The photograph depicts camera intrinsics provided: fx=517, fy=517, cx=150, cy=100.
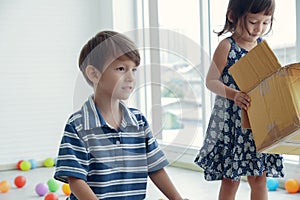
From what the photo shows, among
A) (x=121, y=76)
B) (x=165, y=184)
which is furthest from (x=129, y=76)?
(x=165, y=184)

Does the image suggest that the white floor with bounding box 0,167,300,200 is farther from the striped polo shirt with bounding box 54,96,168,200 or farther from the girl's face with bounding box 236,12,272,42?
the striped polo shirt with bounding box 54,96,168,200

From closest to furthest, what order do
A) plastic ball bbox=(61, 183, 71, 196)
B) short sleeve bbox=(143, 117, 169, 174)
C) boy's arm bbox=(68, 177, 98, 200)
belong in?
boy's arm bbox=(68, 177, 98, 200) → short sleeve bbox=(143, 117, 169, 174) → plastic ball bbox=(61, 183, 71, 196)

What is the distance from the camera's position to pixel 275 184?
2.17 meters

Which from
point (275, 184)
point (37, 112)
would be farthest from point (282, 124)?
point (37, 112)

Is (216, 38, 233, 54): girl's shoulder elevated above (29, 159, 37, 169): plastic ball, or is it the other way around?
(216, 38, 233, 54): girl's shoulder

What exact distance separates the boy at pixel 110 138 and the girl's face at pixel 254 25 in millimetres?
521

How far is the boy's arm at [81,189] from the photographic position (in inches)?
42.0

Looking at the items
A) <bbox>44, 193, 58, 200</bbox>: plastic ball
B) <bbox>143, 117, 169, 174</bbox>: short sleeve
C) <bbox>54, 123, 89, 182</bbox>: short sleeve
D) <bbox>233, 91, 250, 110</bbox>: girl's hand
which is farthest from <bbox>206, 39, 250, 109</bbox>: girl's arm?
<bbox>44, 193, 58, 200</bbox>: plastic ball

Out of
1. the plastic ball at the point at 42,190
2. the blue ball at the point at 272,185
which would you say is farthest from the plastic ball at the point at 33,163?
the blue ball at the point at 272,185

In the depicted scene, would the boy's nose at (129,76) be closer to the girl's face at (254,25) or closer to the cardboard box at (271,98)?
the cardboard box at (271,98)

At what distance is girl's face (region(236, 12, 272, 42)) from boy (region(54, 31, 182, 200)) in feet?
1.71

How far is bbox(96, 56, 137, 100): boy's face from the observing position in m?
1.13

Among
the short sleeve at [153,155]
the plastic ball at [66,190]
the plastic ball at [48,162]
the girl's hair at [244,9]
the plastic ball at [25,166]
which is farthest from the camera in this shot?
the plastic ball at [48,162]

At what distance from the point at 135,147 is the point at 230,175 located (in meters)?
0.50
